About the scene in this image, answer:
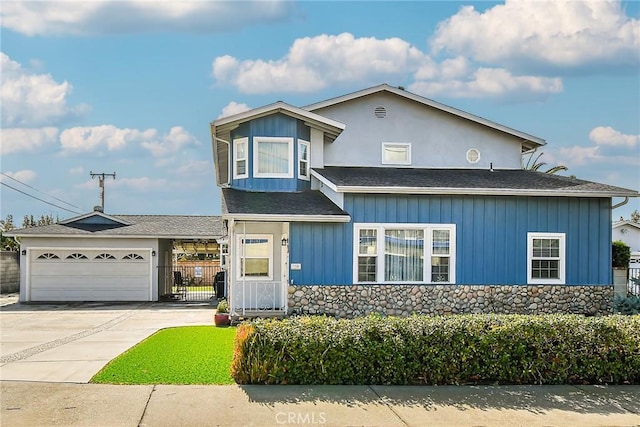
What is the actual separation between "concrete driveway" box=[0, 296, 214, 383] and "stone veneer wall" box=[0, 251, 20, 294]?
3.72 meters

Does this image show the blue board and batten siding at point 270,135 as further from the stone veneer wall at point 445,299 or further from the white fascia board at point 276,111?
the stone veneer wall at point 445,299

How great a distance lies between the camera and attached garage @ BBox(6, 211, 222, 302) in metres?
23.4

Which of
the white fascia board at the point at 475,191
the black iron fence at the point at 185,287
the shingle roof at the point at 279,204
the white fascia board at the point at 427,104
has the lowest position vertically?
the black iron fence at the point at 185,287

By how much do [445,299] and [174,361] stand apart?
818cm

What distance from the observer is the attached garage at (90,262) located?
23.4 metres

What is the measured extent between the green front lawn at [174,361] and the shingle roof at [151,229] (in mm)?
9988

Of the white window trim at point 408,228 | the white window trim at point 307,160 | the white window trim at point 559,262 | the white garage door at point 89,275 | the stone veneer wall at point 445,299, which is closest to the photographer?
the stone veneer wall at point 445,299

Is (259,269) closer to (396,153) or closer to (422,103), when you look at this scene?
(396,153)

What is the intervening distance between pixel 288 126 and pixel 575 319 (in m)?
10.5

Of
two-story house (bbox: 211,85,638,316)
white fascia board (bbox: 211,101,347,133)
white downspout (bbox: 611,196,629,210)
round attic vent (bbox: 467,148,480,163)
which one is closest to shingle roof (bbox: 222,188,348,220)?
two-story house (bbox: 211,85,638,316)

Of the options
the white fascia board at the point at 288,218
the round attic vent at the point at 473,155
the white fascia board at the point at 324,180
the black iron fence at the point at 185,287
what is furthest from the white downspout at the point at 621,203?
the black iron fence at the point at 185,287

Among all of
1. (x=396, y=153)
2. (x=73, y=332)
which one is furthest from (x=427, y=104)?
(x=73, y=332)

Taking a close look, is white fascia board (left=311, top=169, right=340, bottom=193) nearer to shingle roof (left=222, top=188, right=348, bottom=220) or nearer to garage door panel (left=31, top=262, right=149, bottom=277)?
shingle roof (left=222, top=188, right=348, bottom=220)

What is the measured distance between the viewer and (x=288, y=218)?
15648 millimetres
